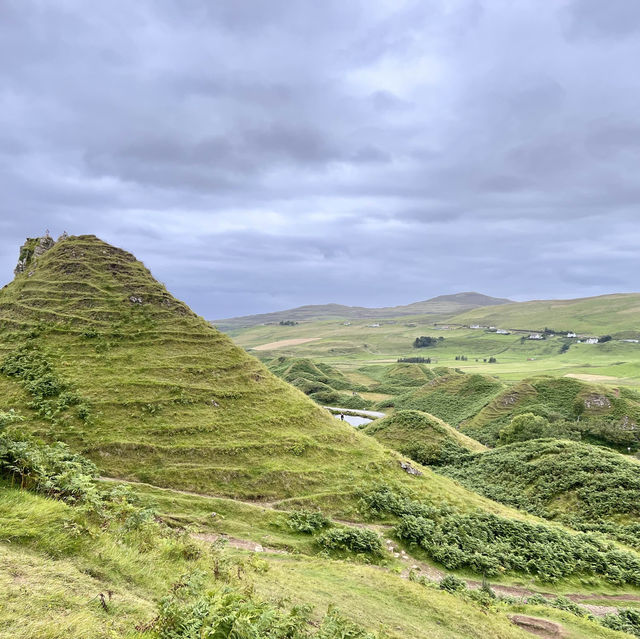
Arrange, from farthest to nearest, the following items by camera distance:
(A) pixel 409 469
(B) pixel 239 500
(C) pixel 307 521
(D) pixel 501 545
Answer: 1. (A) pixel 409 469
2. (B) pixel 239 500
3. (D) pixel 501 545
4. (C) pixel 307 521

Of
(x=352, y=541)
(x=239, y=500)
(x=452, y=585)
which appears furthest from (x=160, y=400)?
(x=452, y=585)

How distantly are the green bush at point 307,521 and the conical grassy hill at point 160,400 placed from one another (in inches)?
102

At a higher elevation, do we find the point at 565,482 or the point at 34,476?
the point at 34,476

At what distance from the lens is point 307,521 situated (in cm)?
2855

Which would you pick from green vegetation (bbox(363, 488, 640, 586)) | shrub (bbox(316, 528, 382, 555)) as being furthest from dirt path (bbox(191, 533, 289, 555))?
green vegetation (bbox(363, 488, 640, 586))

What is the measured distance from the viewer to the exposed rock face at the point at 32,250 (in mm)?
58875

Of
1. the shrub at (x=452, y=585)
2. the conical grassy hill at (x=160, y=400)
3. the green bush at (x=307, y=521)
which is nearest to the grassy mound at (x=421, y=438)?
the conical grassy hill at (x=160, y=400)

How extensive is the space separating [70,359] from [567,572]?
49.9 metres

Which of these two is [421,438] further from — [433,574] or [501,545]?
[433,574]

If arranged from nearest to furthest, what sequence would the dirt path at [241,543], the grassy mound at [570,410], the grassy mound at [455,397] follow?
the dirt path at [241,543] → the grassy mound at [570,410] → the grassy mound at [455,397]

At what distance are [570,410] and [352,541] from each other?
234ft

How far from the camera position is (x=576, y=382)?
82750mm

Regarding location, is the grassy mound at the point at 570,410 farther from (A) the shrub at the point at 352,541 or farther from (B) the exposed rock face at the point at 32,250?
(B) the exposed rock face at the point at 32,250

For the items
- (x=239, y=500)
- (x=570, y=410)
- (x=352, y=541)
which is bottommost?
(x=570, y=410)
